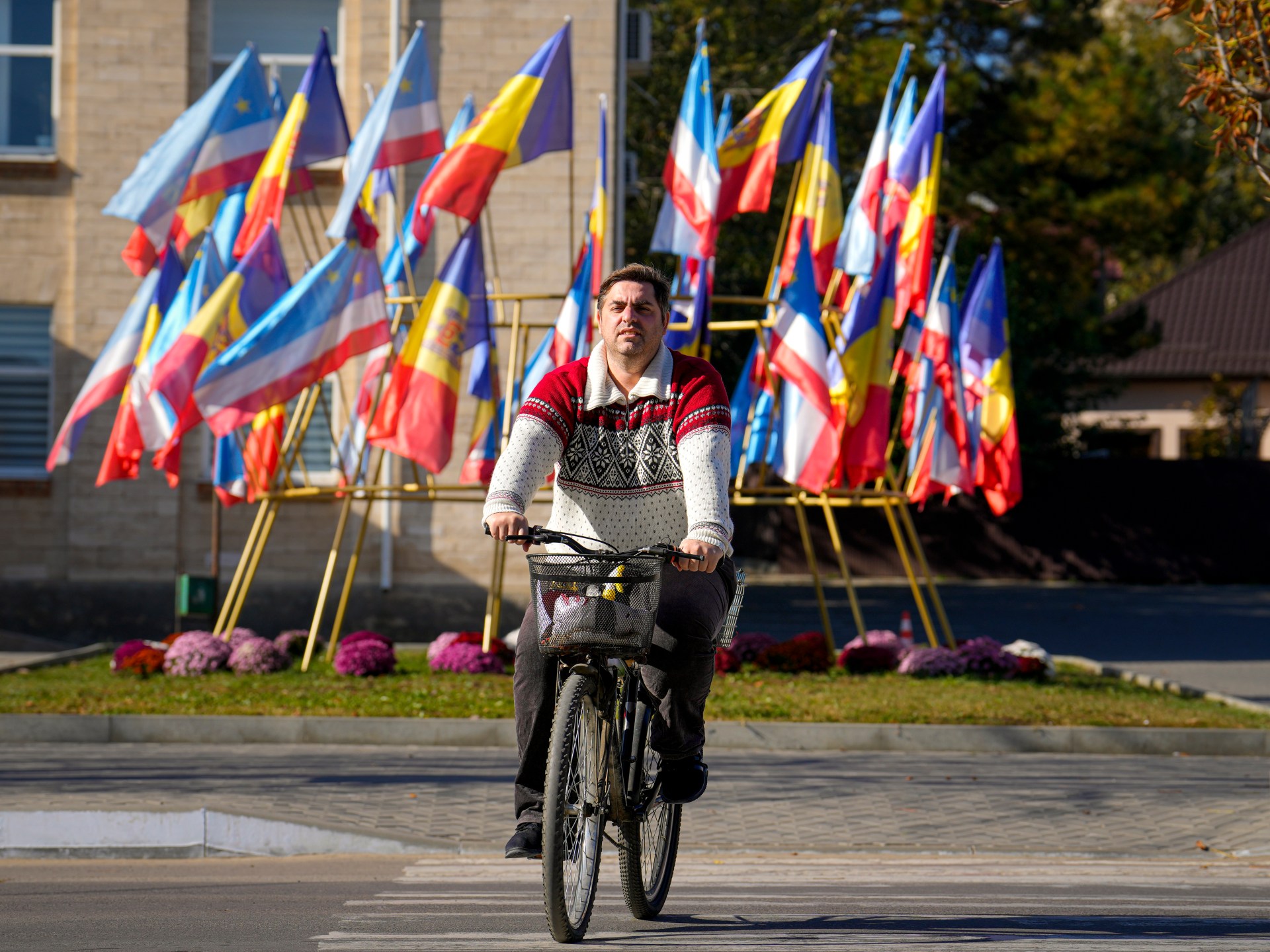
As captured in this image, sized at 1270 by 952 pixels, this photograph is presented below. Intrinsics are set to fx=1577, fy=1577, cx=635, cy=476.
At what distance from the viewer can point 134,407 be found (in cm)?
1308

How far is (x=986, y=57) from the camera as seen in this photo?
36.0m

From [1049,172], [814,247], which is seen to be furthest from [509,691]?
[1049,172]

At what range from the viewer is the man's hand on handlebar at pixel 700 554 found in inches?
184

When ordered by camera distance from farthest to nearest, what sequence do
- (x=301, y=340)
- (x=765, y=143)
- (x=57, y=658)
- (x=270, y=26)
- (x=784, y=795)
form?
1. (x=270, y=26)
2. (x=57, y=658)
3. (x=765, y=143)
4. (x=301, y=340)
5. (x=784, y=795)

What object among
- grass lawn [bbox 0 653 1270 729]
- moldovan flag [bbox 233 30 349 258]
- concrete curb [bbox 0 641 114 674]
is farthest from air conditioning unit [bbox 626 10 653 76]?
concrete curb [bbox 0 641 114 674]

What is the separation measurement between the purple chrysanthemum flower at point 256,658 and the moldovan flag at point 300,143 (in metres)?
3.33

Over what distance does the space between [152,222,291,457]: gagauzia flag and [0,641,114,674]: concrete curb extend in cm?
225

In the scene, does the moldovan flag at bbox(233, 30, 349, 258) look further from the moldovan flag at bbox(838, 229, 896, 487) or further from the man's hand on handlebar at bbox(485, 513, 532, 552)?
the man's hand on handlebar at bbox(485, 513, 532, 552)

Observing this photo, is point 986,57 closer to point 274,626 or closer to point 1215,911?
point 274,626

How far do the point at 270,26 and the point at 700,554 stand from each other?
1445 cm

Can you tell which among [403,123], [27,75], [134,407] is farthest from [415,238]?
[27,75]

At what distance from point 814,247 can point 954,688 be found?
12.3ft

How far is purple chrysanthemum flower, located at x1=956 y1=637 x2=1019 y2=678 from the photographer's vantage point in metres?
12.9

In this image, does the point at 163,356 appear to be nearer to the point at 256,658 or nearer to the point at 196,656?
the point at 196,656
